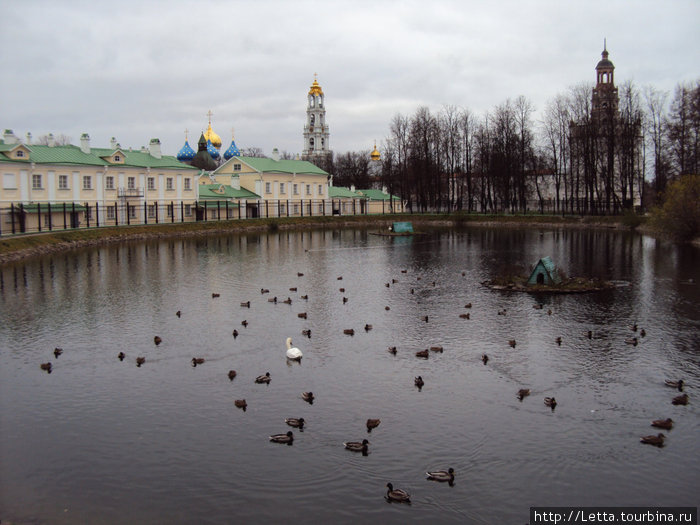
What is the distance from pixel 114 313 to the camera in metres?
24.7

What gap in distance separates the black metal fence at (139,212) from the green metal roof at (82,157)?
4.03 m

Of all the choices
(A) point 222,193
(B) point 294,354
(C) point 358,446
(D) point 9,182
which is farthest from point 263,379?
(A) point 222,193

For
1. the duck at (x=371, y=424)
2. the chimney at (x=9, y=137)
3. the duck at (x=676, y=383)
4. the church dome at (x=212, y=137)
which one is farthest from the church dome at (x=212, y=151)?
the duck at (x=371, y=424)

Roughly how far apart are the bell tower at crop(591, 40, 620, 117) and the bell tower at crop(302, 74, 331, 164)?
196ft

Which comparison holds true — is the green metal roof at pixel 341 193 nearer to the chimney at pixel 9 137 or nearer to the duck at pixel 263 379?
the chimney at pixel 9 137

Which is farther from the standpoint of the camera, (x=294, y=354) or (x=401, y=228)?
(x=401, y=228)

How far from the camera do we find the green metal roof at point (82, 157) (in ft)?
189

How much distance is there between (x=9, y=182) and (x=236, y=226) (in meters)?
23.8

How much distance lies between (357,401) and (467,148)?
80283 millimetres

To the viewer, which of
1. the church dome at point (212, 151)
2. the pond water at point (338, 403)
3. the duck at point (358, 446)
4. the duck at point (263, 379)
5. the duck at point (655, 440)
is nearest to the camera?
the pond water at point (338, 403)

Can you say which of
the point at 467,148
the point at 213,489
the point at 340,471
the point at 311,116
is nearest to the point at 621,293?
the point at 340,471

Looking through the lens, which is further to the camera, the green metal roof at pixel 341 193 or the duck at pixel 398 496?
the green metal roof at pixel 341 193

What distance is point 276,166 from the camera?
283 feet

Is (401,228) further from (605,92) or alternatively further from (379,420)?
(379,420)
